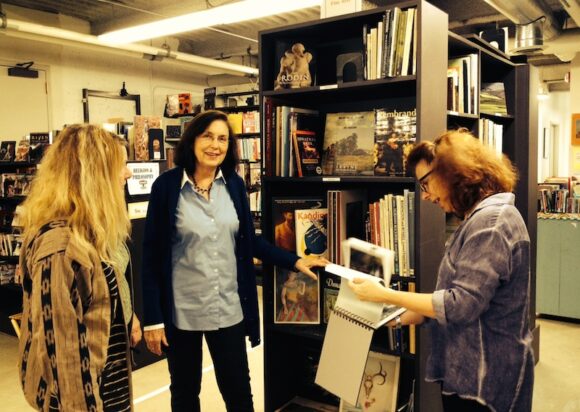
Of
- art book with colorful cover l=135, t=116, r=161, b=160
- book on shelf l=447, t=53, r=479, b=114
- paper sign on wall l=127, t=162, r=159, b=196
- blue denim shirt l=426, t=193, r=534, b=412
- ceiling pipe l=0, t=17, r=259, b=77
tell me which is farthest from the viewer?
ceiling pipe l=0, t=17, r=259, b=77

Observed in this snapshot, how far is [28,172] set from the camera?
488cm

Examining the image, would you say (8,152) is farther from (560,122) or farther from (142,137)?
(560,122)

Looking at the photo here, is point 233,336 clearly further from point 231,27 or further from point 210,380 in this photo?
point 231,27

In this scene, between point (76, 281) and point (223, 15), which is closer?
point (76, 281)

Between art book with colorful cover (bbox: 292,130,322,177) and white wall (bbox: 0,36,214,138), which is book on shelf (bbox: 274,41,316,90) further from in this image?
white wall (bbox: 0,36,214,138)

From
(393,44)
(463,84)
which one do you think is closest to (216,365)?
(393,44)

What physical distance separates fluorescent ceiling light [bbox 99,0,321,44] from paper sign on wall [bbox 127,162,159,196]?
1939 millimetres

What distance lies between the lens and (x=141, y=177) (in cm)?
380

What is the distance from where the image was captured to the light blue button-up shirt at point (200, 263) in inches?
83.5

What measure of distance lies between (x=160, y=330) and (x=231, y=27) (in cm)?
701

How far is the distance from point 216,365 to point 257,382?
4.62 feet

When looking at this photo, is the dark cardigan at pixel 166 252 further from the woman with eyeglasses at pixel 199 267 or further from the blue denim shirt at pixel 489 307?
the blue denim shirt at pixel 489 307

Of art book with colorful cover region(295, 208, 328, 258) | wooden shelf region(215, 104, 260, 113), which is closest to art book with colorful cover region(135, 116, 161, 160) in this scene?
wooden shelf region(215, 104, 260, 113)

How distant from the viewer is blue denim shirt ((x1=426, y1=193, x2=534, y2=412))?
1481 mm
